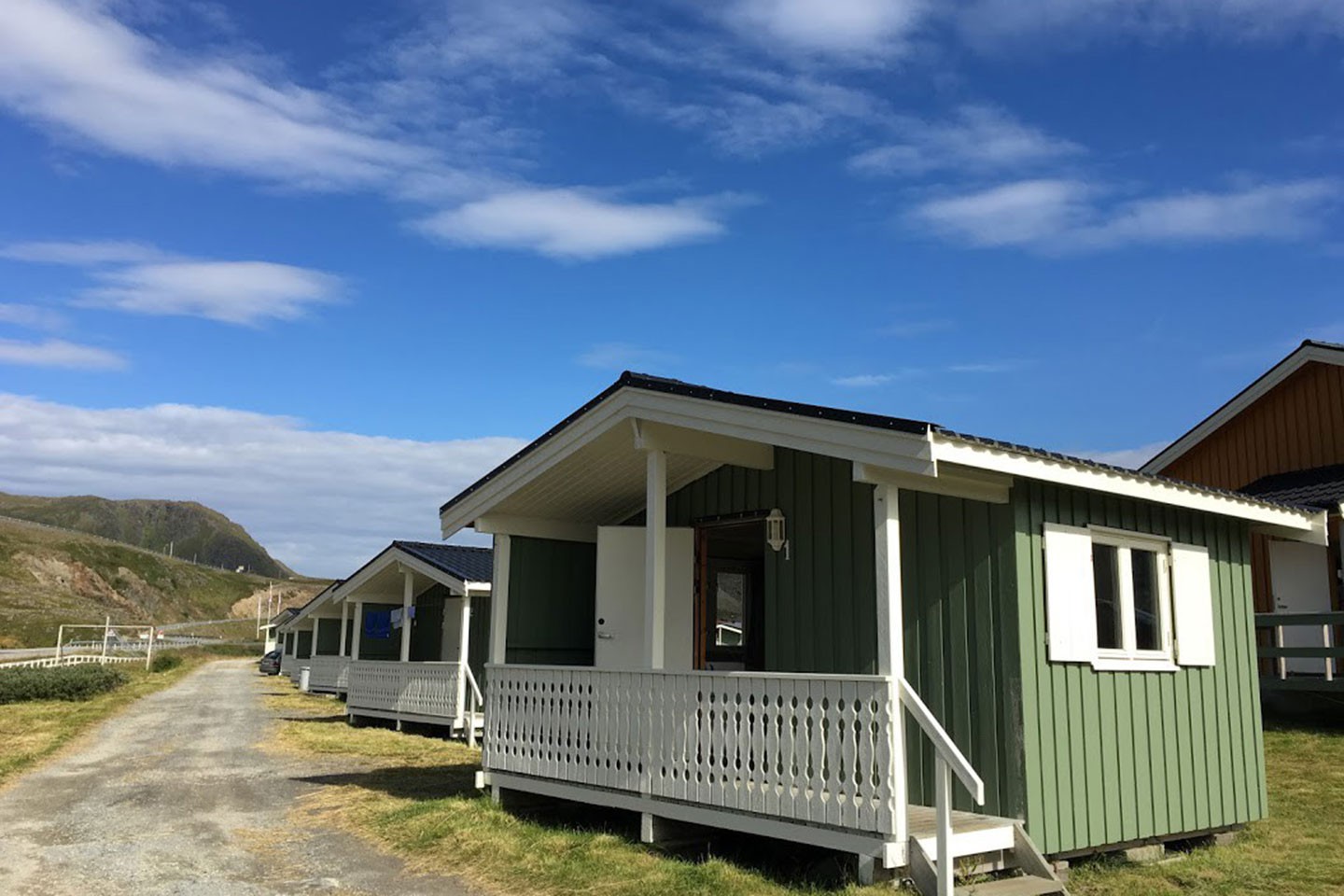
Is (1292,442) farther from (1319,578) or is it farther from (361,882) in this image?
(361,882)

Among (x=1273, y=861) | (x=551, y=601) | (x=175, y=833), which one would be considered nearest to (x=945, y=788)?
(x=1273, y=861)

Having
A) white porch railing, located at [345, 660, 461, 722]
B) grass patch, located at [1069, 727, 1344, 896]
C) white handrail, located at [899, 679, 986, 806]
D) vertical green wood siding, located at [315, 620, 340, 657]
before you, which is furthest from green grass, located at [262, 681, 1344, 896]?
vertical green wood siding, located at [315, 620, 340, 657]

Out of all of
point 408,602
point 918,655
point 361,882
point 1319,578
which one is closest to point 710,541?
point 918,655

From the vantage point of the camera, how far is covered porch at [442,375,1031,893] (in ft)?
21.1

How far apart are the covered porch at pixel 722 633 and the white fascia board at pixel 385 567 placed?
8.04 meters

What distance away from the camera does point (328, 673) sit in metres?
31.1

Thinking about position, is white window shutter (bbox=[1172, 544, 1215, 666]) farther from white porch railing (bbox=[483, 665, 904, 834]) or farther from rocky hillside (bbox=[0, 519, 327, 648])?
rocky hillside (bbox=[0, 519, 327, 648])

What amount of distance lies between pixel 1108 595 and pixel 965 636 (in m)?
1.38

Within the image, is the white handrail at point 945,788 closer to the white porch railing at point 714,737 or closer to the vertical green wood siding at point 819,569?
the white porch railing at point 714,737

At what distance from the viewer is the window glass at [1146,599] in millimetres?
8078

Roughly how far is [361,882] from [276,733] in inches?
507

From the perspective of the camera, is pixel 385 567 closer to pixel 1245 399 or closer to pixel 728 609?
pixel 728 609

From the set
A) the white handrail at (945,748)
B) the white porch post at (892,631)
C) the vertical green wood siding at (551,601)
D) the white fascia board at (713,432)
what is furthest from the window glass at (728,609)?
the white handrail at (945,748)

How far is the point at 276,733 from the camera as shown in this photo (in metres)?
19.1
